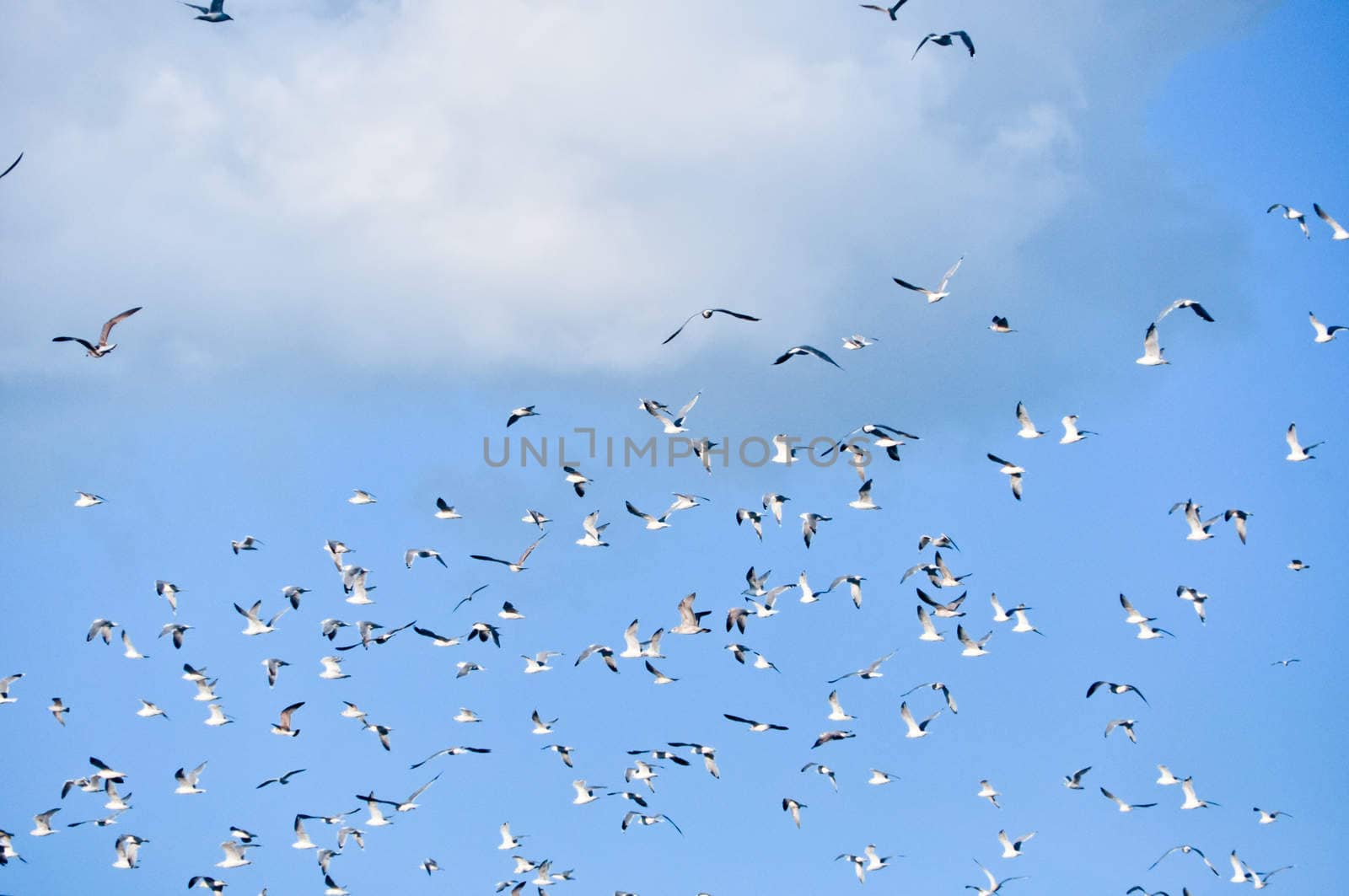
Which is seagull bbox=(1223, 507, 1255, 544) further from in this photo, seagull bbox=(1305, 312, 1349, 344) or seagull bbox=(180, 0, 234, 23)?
seagull bbox=(180, 0, 234, 23)

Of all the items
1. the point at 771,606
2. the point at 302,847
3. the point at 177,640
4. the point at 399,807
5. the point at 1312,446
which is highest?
the point at 1312,446

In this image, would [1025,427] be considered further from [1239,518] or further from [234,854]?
[234,854]

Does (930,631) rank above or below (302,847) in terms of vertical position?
above

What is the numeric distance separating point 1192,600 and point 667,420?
1943cm

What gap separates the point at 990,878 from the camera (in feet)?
216

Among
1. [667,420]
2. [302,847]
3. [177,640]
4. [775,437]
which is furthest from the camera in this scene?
[302,847]

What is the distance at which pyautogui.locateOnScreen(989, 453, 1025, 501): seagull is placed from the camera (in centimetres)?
5359

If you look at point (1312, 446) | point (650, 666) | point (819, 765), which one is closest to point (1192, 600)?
point (1312, 446)

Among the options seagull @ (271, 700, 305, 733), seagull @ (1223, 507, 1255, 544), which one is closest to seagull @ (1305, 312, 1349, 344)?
seagull @ (1223, 507, 1255, 544)

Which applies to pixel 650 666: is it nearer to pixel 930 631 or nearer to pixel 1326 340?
pixel 930 631

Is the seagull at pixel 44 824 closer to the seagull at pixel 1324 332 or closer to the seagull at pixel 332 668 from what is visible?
the seagull at pixel 332 668

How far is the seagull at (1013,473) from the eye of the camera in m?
53.6

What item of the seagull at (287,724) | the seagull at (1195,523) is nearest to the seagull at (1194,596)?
the seagull at (1195,523)

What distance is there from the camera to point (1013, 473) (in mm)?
54594
